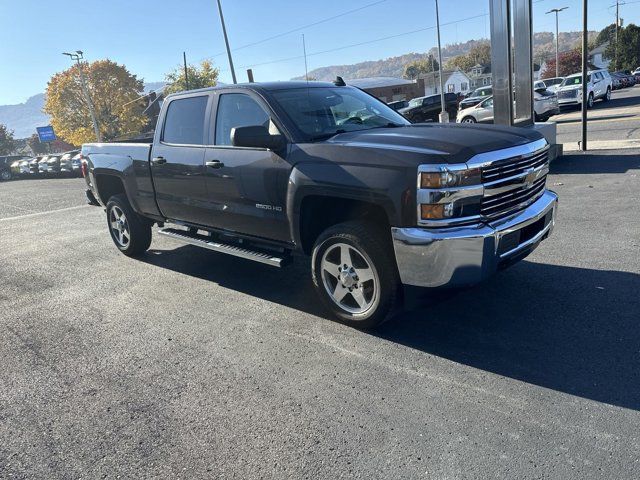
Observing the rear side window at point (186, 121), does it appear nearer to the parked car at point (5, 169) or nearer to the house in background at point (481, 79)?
the parked car at point (5, 169)

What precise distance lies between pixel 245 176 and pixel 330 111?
3.22 ft

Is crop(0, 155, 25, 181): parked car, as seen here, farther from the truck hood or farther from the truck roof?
the truck hood

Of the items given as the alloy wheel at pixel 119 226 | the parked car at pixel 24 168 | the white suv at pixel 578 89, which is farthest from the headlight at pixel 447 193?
the parked car at pixel 24 168

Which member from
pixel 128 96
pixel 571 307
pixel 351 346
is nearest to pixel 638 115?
pixel 571 307

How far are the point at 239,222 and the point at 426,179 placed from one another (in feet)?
6.95

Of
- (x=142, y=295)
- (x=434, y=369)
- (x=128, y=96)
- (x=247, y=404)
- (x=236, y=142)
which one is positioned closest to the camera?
(x=247, y=404)

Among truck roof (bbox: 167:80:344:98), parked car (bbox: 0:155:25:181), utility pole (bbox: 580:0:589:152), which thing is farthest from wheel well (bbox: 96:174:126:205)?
parked car (bbox: 0:155:25:181)

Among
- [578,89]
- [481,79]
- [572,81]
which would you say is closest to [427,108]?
[572,81]

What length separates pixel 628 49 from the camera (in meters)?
59.8

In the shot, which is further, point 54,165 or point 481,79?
point 481,79

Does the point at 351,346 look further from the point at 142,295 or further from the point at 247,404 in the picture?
the point at 142,295

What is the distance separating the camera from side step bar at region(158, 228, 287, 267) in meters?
4.49

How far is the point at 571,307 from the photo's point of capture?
4094 mm

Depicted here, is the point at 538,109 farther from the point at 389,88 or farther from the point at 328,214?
the point at 389,88
